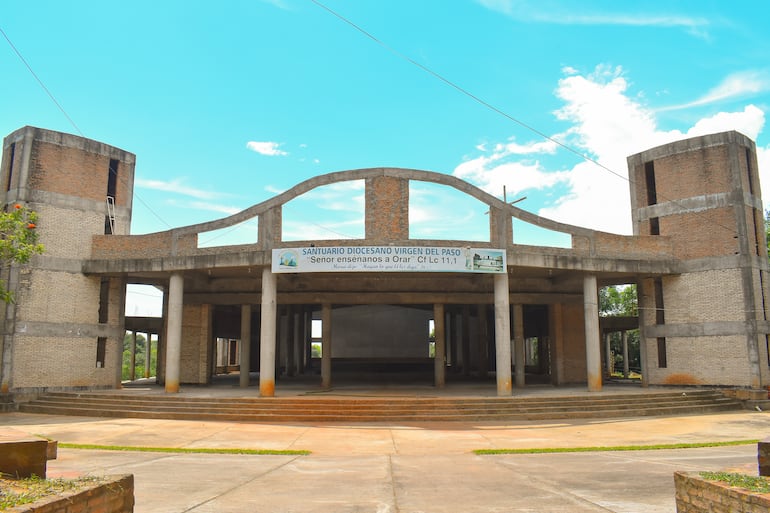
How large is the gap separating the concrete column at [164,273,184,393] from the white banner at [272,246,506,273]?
14.3 feet

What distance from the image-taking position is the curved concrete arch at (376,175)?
20734mm

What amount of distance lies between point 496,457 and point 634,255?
14774 mm

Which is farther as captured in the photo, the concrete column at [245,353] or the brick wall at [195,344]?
the brick wall at [195,344]

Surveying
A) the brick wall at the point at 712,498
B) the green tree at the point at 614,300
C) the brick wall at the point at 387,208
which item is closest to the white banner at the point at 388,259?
the brick wall at the point at 387,208

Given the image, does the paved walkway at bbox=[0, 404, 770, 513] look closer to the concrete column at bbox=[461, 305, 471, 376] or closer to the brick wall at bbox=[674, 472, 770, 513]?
the brick wall at bbox=[674, 472, 770, 513]

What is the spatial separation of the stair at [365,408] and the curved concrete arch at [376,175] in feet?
20.5

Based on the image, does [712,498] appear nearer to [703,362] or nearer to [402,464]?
[402,464]

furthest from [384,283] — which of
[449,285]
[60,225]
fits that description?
[60,225]

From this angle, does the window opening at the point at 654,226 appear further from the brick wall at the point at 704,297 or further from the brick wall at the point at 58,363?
the brick wall at the point at 58,363

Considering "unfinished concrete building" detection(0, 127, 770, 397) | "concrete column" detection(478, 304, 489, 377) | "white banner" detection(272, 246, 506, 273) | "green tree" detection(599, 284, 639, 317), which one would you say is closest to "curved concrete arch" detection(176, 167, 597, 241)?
"unfinished concrete building" detection(0, 127, 770, 397)

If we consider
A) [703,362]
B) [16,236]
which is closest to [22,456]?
[16,236]

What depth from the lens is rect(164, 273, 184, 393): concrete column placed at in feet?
69.8

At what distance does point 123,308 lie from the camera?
24.6 m

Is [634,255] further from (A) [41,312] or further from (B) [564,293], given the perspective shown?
(A) [41,312]
